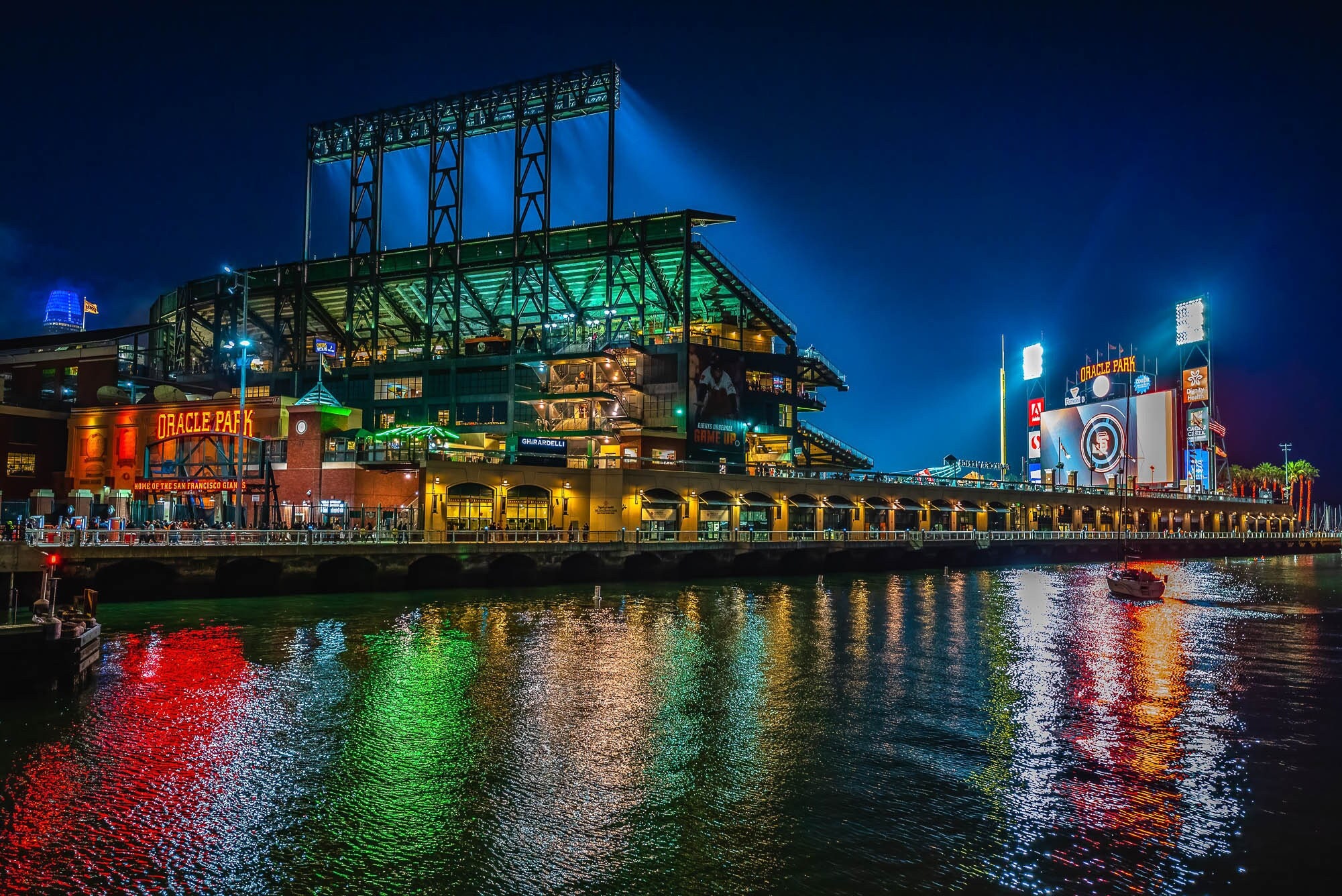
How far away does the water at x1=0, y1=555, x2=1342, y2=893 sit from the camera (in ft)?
47.0

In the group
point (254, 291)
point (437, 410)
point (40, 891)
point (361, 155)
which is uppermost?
point (361, 155)

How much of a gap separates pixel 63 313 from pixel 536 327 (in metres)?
54.8

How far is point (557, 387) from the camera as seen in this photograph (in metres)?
94.3

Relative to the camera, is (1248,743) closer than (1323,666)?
Yes

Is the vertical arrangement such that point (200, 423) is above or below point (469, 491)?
above

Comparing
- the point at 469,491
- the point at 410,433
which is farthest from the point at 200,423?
the point at 469,491

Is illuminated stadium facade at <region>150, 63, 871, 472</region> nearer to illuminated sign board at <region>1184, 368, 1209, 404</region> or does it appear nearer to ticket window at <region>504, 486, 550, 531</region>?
ticket window at <region>504, 486, 550, 531</region>

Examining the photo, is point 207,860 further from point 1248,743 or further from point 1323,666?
→ point 1323,666

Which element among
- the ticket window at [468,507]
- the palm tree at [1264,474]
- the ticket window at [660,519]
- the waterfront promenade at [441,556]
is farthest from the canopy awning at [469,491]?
the palm tree at [1264,474]

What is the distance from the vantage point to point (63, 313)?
10888 centimetres

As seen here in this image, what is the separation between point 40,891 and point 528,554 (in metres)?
43.4

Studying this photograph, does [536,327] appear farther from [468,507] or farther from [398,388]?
[468,507]

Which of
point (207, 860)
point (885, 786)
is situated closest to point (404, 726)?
point (207, 860)

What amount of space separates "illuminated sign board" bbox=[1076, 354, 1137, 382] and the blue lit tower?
150 m
